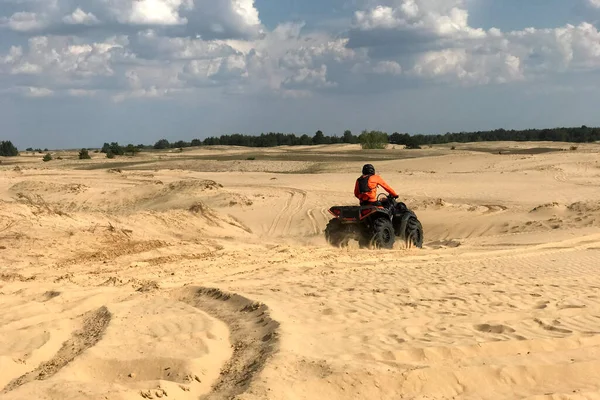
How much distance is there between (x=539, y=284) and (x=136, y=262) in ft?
19.2

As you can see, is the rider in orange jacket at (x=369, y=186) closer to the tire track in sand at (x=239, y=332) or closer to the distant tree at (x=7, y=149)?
the tire track in sand at (x=239, y=332)

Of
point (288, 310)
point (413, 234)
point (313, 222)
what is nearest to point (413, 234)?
point (413, 234)

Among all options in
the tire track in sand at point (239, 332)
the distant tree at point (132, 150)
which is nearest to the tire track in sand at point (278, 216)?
the tire track in sand at point (239, 332)

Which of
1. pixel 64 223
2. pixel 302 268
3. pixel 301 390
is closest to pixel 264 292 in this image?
pixel 302 268

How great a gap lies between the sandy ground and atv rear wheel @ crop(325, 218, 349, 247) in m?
0.29

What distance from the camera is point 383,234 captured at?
1173 centimetres

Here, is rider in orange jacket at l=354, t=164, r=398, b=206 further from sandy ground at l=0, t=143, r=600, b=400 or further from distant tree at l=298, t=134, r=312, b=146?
distant tree at l=298, t=134, r=312, b=146

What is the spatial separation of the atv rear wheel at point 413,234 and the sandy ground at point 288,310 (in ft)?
2.28

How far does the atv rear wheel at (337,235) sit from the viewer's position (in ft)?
39.7

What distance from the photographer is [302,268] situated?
9.46 meters

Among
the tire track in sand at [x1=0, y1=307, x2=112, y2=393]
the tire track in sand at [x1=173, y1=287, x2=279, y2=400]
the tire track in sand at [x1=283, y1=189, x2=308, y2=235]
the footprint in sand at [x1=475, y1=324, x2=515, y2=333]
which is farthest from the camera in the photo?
the tire track in sand at [x1=283, y1=189, x2=308, y2=235]

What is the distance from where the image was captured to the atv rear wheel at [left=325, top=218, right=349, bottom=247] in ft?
39.7

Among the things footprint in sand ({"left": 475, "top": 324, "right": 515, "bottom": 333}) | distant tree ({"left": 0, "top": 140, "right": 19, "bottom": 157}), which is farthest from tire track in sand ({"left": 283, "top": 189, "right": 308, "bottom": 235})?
distant tree ({"left": 0, "top": 140, "right": 19, "bottom": 157})

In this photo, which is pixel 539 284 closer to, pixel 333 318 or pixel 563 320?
pixel 563 320
